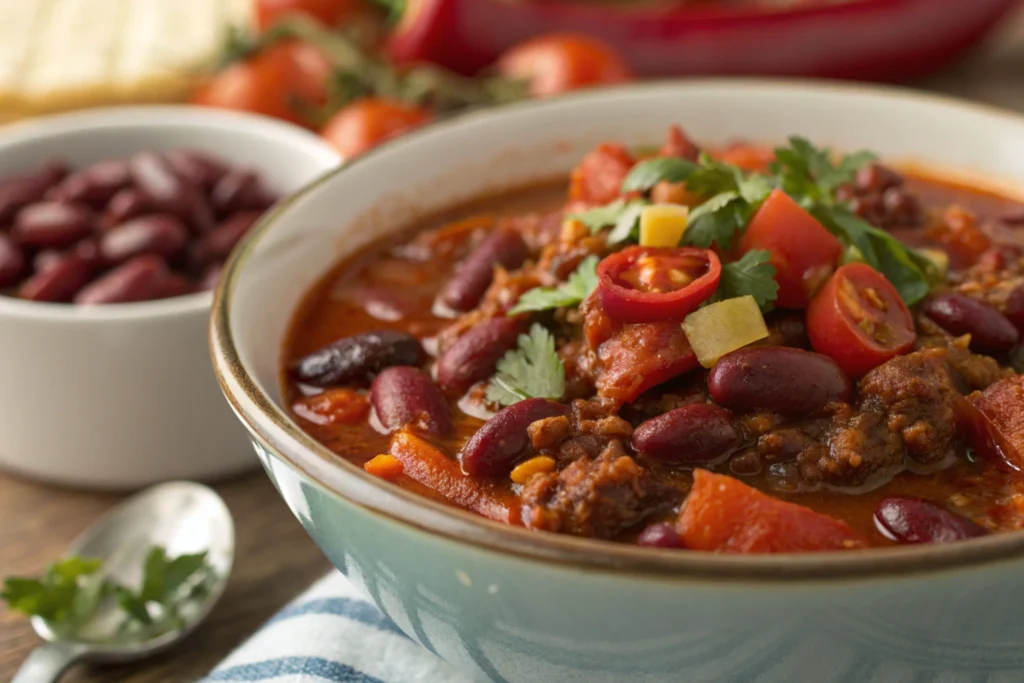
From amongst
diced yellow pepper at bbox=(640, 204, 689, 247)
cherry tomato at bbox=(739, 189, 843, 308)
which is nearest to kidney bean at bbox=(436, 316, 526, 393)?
diced yellow pepper at bbox=(640, 204, 689, 247)

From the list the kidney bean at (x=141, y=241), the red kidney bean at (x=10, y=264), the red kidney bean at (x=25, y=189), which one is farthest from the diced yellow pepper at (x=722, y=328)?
the red kidney bean at (x=25, y=189)

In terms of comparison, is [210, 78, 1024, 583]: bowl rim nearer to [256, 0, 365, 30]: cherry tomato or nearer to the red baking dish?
the red baking dish

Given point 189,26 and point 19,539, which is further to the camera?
point 189,26

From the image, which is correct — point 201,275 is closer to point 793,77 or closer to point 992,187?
point 992,187

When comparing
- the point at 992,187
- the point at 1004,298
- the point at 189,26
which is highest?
the point at 1004,298

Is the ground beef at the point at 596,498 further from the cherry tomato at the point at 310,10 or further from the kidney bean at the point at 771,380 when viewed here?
the cherry tomato at the point at 310,10

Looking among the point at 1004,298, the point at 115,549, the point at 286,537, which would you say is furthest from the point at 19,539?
the point at 1004,298

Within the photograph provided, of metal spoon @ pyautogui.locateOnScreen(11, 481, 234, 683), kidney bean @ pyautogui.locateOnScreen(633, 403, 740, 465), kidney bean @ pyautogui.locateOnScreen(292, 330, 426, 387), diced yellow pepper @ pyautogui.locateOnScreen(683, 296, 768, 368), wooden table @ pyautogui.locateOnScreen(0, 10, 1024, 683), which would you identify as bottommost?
wooden table @ pyautogui.locateOnScreen(0, 10, 1024, 683)
